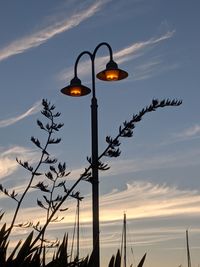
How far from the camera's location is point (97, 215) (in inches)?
363

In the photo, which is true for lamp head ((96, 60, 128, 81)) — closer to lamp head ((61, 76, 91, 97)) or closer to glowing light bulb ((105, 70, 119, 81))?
glowing light bulb ((105, 70, 119, 81))

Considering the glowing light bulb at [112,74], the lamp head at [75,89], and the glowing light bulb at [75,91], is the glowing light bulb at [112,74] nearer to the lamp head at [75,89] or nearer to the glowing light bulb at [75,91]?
the lamp head at [75,89]

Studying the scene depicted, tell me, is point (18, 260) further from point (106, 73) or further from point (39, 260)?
point (106, 73)

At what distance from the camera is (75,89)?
11.1 m

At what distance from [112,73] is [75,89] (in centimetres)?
80

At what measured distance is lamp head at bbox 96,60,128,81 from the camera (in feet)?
35.0

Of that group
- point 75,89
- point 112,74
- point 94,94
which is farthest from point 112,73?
point 75,89

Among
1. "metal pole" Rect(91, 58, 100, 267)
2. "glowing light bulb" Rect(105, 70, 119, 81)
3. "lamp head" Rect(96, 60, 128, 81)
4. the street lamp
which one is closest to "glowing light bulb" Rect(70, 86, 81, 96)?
the street lamp

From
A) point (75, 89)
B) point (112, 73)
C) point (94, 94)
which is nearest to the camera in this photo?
point (94, 94)

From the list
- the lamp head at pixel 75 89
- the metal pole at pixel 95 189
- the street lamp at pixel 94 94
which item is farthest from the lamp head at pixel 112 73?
the metal pole at pixel 95 189

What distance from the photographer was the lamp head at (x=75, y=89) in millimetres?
11031

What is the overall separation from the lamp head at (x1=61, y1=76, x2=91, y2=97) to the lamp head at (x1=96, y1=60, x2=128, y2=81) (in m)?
0.41

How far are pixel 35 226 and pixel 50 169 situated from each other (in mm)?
859

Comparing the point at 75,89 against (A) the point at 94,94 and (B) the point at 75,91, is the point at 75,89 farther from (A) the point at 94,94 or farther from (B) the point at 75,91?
(A) the point at 94,94
